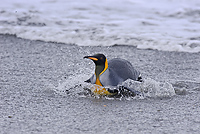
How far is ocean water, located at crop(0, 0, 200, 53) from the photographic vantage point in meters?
6.69

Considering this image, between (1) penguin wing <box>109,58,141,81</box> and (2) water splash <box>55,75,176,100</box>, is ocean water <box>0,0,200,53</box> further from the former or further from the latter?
(2) water splash <box>55,75,176,100</box>

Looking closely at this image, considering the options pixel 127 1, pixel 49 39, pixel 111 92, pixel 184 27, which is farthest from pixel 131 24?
pixel 111 92

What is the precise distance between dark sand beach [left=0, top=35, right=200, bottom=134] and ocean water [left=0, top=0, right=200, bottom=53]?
0.78 m

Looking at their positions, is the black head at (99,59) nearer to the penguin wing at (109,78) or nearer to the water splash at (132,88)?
the penguin wing at (109,78)

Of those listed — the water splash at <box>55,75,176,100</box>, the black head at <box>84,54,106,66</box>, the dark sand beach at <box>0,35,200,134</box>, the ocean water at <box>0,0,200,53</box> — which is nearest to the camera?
the dark sand beach at <box>0,35,200,134</box>

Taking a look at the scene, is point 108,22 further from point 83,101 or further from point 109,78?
point 83,101

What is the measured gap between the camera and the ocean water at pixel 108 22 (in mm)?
6691

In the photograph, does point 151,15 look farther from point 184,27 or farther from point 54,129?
point 54,129

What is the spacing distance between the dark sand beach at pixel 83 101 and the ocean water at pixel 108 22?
0.78 meters

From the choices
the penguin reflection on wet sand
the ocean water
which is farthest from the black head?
the ocean water

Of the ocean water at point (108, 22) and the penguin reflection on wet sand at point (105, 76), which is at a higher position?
the ocean water at point (108, 22)

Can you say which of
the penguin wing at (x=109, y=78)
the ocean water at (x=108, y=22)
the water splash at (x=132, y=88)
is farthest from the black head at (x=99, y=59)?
the ocean water at (x=108, y=22)

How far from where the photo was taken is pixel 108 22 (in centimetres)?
832

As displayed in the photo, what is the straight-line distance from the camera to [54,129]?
2.97 meters
